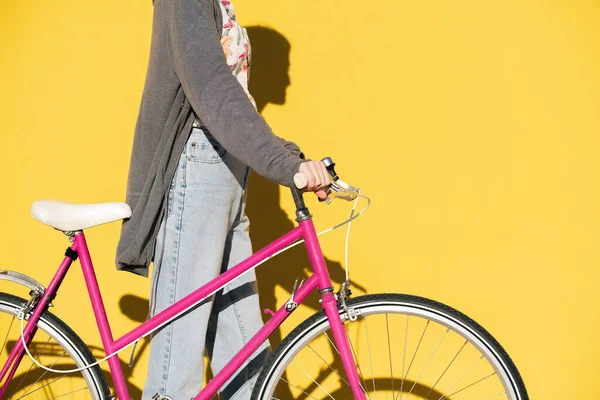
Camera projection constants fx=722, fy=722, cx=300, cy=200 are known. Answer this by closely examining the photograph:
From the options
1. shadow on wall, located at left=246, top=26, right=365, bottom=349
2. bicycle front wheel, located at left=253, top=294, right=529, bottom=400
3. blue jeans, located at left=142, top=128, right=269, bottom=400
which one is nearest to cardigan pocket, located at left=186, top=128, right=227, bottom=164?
blue jeans, located at left=142, top=128, right=269, bottom=400

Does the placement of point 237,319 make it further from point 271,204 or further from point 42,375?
point 42,375

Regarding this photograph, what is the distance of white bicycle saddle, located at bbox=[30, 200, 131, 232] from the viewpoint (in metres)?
1.73

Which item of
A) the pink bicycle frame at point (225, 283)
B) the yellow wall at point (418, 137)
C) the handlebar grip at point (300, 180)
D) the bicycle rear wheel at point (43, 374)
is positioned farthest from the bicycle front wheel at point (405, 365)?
the handlebar grip at point (300, 180)

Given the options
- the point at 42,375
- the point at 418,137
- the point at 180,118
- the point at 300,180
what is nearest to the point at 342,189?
the point at 300,180

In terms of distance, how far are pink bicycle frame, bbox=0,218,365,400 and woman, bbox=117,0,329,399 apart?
49 millimetres

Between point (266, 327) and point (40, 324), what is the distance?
1.99 ft

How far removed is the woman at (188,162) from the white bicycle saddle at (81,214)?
0.12 ft

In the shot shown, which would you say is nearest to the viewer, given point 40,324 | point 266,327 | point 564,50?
point 266,327

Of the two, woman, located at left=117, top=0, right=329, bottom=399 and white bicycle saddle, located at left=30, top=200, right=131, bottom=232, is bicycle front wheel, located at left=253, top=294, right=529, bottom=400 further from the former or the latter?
white bicycle saddle, located at left=30, top=200, right=131, bottom=232

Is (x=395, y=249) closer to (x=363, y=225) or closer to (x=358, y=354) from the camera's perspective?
(x=363, y=225)

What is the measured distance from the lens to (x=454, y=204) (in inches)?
91.3

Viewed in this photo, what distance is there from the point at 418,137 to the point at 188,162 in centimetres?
89

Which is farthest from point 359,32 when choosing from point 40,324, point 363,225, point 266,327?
point 40,324

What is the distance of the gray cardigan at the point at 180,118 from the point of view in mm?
1514
